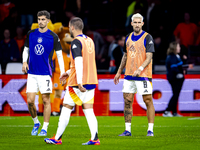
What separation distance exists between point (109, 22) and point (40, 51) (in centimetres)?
979

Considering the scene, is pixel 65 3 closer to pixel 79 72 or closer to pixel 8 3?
pixel 8 3

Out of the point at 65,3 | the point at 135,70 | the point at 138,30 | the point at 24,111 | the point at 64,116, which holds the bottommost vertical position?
the point at 24,111

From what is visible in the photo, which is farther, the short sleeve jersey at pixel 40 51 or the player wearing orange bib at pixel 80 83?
the short sleeve jersey at pixel 40 51

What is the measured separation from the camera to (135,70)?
24.8 ft

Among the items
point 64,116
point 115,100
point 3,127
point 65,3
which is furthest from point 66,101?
point 65,3

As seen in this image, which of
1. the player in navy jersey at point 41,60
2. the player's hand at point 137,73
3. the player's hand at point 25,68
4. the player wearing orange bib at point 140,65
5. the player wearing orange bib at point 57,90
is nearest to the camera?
the player's hand at point 137,73

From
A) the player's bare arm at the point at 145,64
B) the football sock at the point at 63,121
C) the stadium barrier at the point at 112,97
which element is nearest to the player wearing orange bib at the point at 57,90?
the stadium barrier at the point at 112,97

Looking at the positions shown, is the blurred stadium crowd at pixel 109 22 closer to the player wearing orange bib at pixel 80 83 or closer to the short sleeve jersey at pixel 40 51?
the short sleeve jersey at pixel 40 51

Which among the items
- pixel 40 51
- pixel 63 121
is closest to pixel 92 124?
pixel 63 121

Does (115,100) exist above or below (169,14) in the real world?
below

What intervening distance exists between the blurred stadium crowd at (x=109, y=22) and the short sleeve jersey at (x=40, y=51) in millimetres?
6113

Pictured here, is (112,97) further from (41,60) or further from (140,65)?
(140,65)

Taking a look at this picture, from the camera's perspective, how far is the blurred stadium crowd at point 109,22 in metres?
15.1

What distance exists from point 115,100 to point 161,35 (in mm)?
4063
